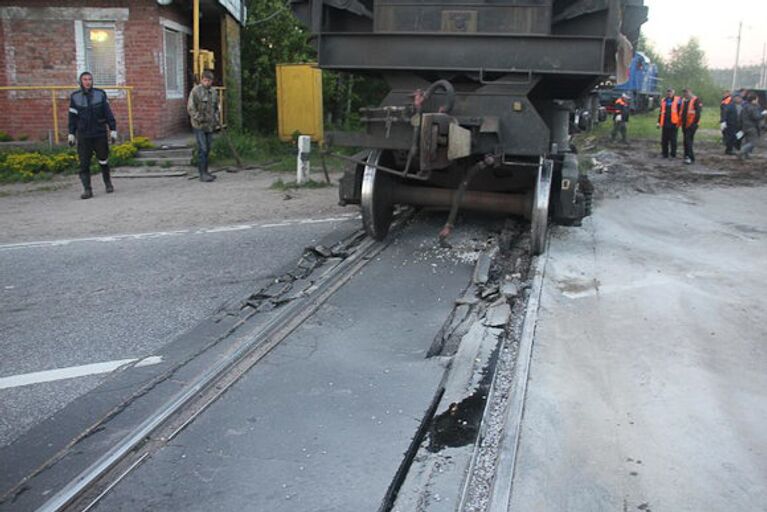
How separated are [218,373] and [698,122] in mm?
15435

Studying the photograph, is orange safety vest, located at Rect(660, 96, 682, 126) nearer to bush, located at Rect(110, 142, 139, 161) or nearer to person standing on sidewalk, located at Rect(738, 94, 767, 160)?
person standing on sidewalk, located at Rect(738, 94, 767, 160)

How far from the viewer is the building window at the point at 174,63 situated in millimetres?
17170

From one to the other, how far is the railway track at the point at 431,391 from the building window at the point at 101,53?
11222mm

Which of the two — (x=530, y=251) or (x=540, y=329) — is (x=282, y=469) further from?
(x=530, y=251)

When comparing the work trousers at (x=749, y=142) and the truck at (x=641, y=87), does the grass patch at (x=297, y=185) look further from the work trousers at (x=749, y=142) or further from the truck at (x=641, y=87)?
the truck at (x=641, y=87)

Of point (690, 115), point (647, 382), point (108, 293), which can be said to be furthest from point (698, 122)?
point (108, 293)

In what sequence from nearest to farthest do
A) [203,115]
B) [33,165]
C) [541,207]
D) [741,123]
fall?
[541,207] < [203,115] < [33,165] < [741,123]

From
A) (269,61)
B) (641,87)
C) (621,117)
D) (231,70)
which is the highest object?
(641,87)

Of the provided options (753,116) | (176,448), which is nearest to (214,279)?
(176,448)

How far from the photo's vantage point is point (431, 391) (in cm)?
442

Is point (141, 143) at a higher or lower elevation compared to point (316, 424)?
higher

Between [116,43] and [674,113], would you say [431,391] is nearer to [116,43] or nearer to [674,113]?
[116,43]

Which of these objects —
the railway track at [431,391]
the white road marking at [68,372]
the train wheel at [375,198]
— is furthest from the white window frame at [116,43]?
the white road marking at [68,372]

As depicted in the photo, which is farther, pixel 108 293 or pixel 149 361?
pixel 108 293
